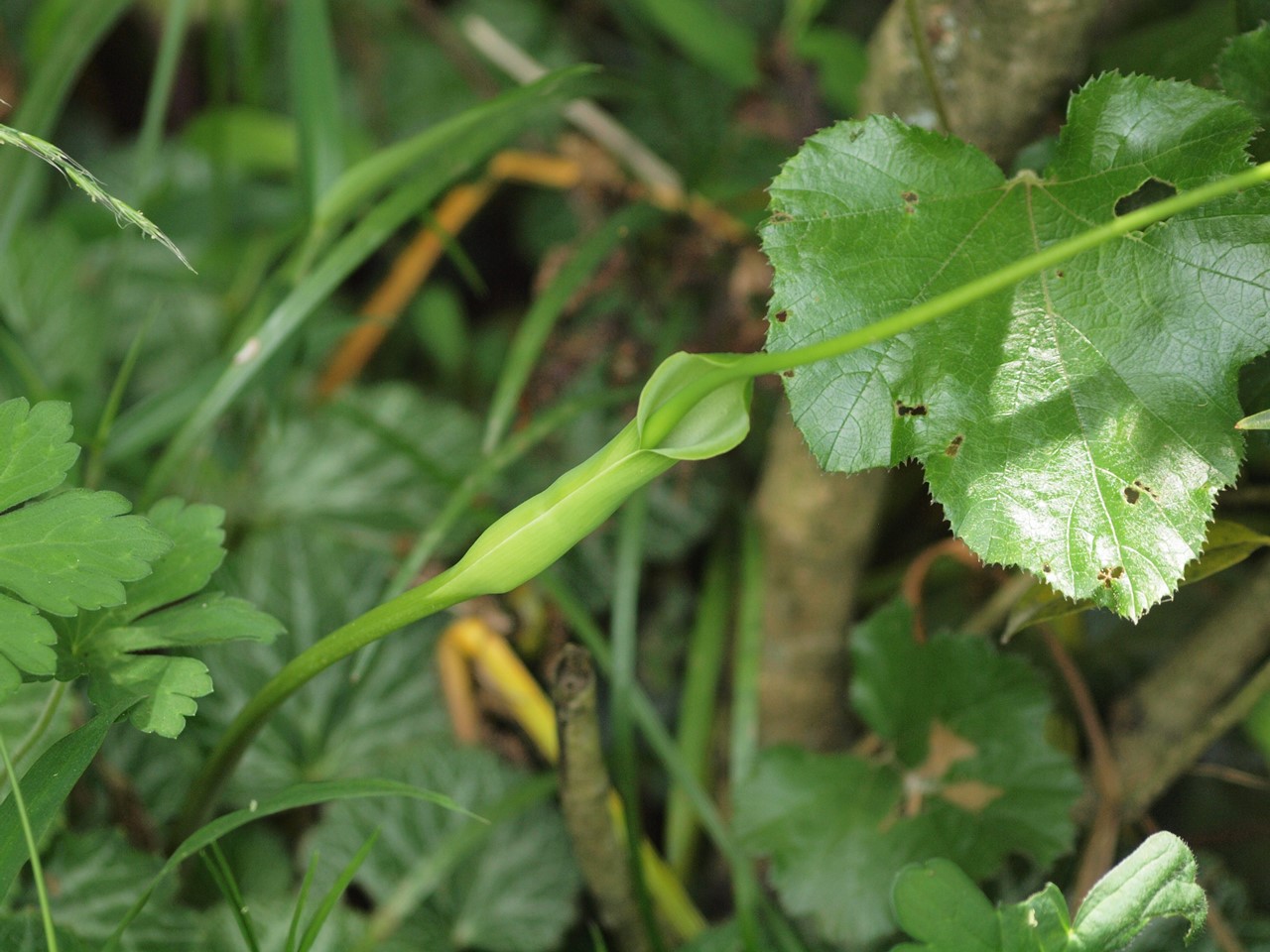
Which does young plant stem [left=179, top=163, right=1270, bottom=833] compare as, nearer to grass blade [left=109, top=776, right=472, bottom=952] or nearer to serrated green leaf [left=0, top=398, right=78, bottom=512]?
grass blade [left=109, top=776, right=472, bottom=952]

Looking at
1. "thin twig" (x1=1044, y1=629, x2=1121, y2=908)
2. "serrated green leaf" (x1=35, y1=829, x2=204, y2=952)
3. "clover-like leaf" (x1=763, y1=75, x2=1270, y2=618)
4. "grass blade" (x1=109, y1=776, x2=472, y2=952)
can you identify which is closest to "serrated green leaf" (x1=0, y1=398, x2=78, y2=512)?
"grass blade" (x1=109, y1=776, x2=472, y2=952)

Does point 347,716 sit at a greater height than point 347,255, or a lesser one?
lesser

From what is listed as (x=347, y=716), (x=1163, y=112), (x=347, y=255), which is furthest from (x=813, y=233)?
(x=347, y=716)

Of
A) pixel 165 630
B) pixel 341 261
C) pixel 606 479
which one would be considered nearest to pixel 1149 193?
pixel 606 479

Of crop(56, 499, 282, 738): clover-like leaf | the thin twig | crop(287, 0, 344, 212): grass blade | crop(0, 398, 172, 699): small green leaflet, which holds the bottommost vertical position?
the thin twig

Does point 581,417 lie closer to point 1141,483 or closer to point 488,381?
point 488,381

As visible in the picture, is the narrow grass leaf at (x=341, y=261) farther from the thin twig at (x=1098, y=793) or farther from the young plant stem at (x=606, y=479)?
the thin twig at (x=1098, y=793)

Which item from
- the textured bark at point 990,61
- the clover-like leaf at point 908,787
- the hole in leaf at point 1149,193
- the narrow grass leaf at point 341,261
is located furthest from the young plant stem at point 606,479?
the clover-like leaf at point 908,787
